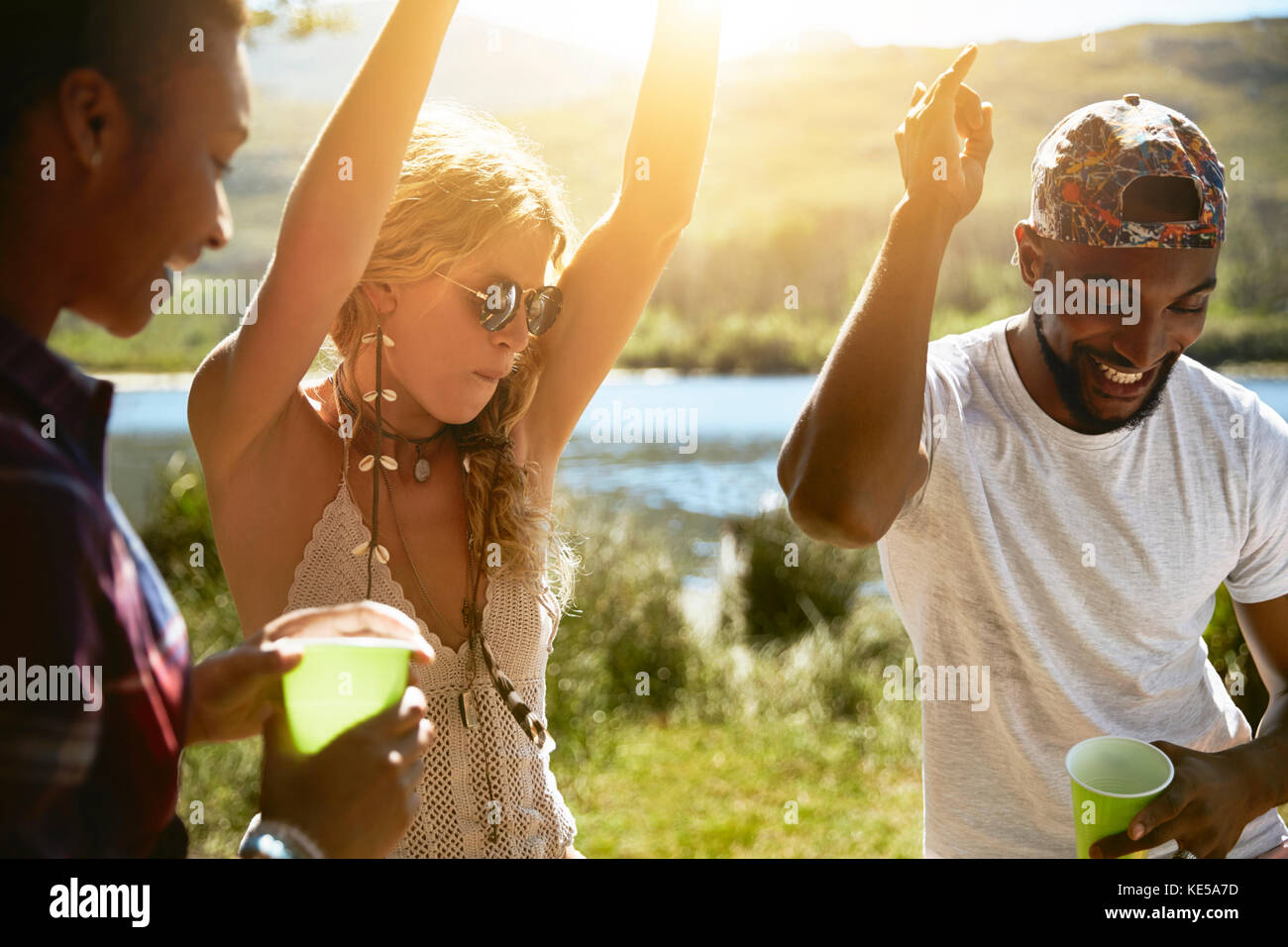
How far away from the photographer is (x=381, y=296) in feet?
5.87

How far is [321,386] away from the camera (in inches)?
75.3

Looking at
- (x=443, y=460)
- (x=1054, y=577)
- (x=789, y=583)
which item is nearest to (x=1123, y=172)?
(x=1054, y=577)

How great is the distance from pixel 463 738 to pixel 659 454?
31.6 feet

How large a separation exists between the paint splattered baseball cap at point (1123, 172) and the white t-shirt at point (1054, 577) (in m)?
0.29

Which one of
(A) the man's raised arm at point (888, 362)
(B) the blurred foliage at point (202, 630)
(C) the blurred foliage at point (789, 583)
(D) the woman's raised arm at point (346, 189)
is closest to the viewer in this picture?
(D) the woman's raised arm at point (346, 189)

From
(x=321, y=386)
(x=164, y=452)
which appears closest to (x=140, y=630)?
(x=321, y=386)

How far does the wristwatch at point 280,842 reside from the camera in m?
1.05

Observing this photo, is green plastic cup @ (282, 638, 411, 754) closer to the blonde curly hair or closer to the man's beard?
the blonde curly hair

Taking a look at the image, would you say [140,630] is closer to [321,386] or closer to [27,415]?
[27,415]

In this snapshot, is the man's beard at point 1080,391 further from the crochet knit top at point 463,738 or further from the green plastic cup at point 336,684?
the green plastic cup at point 336,684

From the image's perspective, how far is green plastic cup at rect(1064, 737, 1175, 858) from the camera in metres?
1.46

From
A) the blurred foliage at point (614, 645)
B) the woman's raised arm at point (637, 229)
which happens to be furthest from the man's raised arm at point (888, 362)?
the blurred foliage at point (614, 645)
